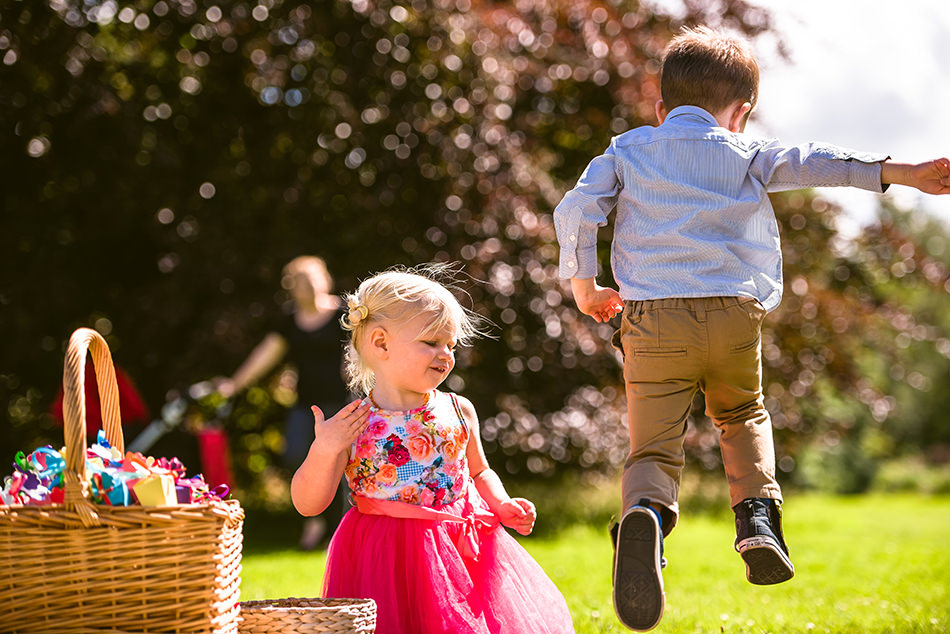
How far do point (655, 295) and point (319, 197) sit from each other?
210 inches

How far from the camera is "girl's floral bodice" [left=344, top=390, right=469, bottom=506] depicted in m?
2.82

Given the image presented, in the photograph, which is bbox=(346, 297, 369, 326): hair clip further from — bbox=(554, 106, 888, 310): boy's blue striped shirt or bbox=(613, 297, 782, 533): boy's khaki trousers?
bbox=(613, 297, 782, 533): boy's khaki trousers

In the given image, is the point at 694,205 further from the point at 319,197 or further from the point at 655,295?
the point at 319,197

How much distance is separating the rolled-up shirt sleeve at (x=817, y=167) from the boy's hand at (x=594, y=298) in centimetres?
55

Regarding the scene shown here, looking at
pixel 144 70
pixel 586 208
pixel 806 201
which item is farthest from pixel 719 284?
pixel 806 201

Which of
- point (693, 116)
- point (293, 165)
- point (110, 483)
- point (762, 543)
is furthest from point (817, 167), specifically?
point (293, 165)

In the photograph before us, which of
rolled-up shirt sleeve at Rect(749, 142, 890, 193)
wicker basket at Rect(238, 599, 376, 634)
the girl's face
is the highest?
rolled-up shirt sleeve at Rect(749, 142, 890, 193)

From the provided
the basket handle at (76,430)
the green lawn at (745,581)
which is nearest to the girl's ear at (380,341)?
the basket handle at (76,430)

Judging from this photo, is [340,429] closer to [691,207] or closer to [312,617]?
[312,617]

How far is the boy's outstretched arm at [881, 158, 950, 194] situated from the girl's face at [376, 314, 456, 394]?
1.29m

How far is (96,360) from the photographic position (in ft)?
9.09

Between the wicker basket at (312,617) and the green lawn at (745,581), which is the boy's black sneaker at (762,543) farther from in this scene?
the wicker basket at (312,617)

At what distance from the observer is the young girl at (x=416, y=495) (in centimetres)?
272

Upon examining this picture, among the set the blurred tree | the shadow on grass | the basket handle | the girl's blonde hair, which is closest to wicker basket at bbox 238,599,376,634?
the basket handle
